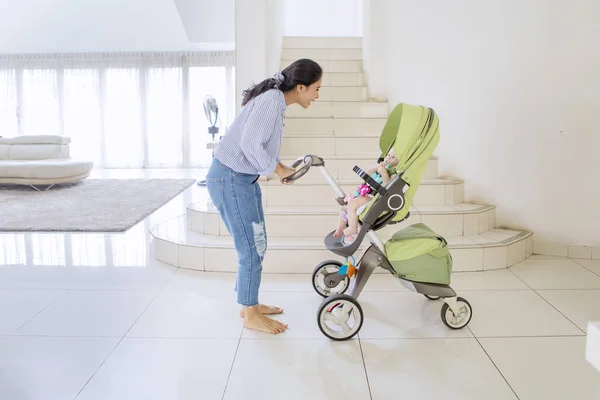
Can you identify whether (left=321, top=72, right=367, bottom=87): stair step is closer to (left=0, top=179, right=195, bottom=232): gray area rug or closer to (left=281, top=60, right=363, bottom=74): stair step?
(left=281, top=60, right=363, bottom=74): stair step

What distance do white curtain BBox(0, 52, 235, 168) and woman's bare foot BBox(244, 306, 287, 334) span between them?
7526 millimetres

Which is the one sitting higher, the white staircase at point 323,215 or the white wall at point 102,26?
the white wall at point 102,26

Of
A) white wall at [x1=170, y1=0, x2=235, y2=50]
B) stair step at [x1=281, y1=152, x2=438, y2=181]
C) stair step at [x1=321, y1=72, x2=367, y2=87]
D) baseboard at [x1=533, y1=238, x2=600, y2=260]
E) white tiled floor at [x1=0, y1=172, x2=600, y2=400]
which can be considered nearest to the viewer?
white tiled floor at [x1=0, y1=172, x2=600, y2=400]

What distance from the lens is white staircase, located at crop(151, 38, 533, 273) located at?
118 inches

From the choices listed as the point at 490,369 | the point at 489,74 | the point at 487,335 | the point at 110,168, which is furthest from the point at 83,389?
the point at 110,168

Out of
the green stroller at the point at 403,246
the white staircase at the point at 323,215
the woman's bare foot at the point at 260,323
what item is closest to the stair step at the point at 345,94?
the white staircase at the point at 323,215

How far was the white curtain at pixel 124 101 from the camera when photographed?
9.41 metres

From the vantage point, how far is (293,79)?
201 centimetres

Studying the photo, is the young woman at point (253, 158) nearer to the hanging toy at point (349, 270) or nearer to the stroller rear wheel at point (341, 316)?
the stroller rear wheel at point (341, 316)

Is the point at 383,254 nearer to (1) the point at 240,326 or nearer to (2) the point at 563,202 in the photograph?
(1) the point at 240,326

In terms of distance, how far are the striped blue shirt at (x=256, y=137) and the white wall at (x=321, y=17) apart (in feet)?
19.4

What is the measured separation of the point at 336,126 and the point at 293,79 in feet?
8.64

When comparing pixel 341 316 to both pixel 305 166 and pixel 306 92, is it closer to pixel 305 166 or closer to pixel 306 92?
pixel 305 166

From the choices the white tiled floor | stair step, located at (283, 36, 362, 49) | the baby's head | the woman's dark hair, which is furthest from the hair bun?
stair step, located at (283, 36, 362, 49)
